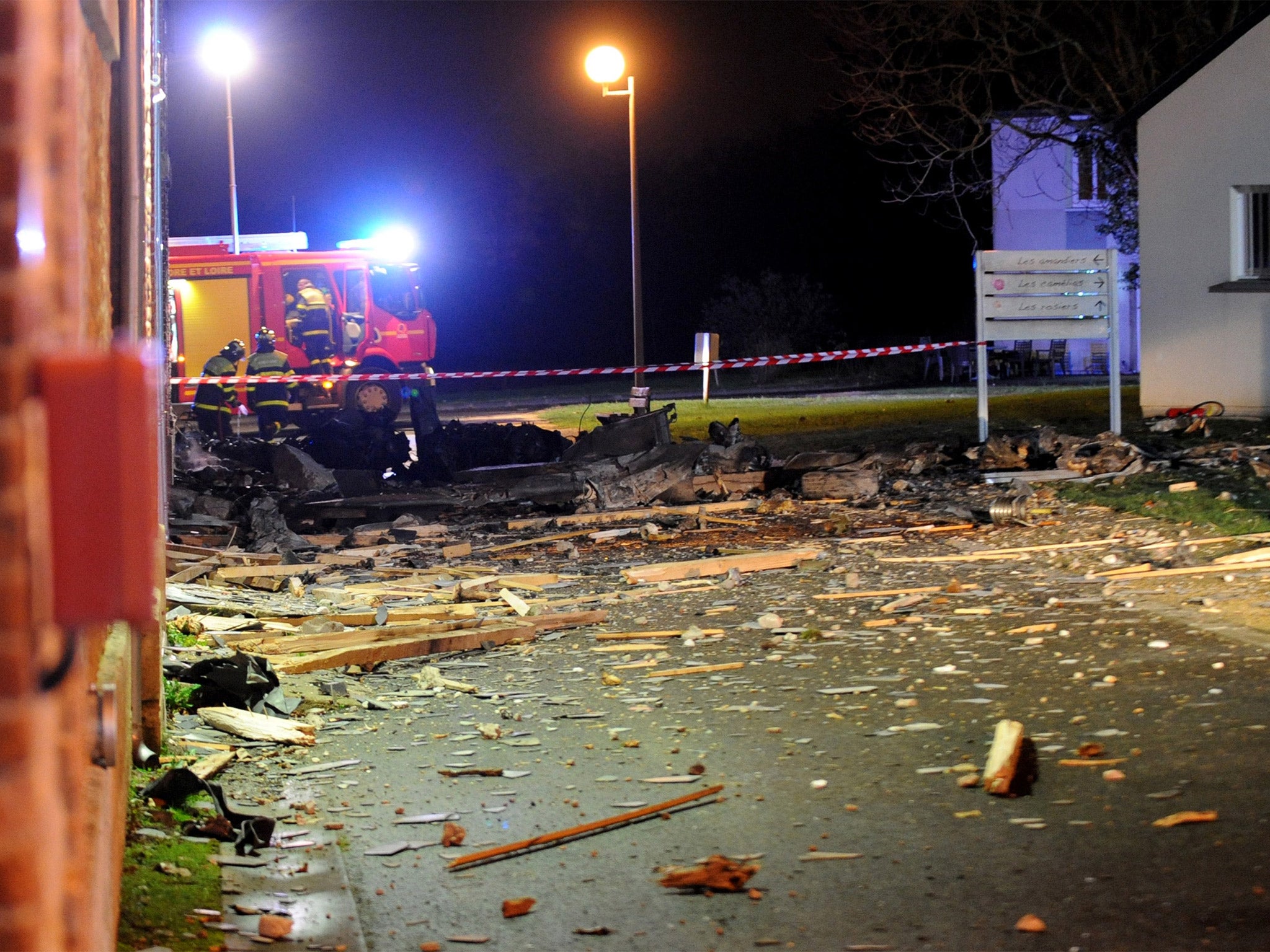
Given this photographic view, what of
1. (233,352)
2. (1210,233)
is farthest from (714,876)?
(233,352)

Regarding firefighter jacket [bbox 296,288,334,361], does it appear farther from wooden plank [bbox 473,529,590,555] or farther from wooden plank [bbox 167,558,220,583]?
wooden plank [bbox 167,558,220,583]

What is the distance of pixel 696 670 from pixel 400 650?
1.62 meters

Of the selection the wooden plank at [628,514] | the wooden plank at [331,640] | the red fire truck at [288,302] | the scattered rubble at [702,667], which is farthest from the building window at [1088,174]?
the wooden plank at [331,640]

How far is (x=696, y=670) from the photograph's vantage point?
6.50 m

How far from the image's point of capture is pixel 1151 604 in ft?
24.4

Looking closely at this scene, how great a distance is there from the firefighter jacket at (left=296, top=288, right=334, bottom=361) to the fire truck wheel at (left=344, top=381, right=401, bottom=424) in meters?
1.06

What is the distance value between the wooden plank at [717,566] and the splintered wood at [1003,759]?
417 centimetres

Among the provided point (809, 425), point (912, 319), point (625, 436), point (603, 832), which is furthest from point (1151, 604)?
point (912, 319)

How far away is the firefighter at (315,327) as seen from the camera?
947 inches

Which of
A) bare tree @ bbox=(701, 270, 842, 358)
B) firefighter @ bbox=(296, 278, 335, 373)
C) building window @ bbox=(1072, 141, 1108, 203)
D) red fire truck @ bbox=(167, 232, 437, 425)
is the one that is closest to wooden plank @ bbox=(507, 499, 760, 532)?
firefighter @ bbox=(296, 278, 335, 373)

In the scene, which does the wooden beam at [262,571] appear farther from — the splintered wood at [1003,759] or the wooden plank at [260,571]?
the splintered wood at [1003,759]

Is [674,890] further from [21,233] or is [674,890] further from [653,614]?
[653,614]

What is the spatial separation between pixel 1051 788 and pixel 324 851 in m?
2.54

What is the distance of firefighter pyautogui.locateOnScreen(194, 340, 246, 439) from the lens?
18.7 metres
